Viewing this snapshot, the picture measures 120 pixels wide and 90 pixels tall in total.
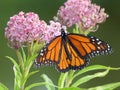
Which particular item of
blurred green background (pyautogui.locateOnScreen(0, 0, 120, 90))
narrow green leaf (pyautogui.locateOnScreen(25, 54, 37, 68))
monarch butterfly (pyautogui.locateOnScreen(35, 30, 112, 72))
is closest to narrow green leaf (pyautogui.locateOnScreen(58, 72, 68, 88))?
monarch butterfly (pyautogui.locateOnScreen(35, 30, 112, 72))

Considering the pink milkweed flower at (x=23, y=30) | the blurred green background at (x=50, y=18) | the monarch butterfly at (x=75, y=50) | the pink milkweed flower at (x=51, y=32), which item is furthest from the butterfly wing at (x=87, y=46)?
the blurred green background at (x=50, y=18)

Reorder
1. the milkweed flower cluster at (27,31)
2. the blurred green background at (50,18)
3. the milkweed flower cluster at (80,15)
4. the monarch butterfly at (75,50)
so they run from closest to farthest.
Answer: the milkweed flower cluster at (27,31)
the monarch butterfly at (75,50)
the milkweed flower cluster at (80,15)
the blurred green background at (50,18)

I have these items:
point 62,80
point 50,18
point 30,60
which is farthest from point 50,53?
point 50,18

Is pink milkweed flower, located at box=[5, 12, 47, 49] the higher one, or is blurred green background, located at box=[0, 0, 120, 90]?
blurred green background, located at box=[0, 0, 120, 90]

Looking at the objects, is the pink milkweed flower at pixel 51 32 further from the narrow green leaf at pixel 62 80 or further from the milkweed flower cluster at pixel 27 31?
the narrow green leaf at pixel 62 80

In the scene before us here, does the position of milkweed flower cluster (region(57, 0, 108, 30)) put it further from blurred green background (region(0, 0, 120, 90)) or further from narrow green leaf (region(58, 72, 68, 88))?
blurred green background (region(0, 0, 120, 90))

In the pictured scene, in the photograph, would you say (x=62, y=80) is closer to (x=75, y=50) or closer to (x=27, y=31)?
(x=75, y=50)

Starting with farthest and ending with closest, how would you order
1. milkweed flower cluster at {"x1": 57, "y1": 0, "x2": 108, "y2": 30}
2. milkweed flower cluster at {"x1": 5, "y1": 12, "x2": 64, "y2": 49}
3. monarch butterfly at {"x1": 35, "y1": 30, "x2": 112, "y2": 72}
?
milkweed flower cluster at {"x1": 57, "y1": 0, "x2": 108, "y2": 30}, monarch butterfly at {"x1": 35, "y1": 30, "x2": 112, "y2": 72}, milkweed flower cluster at {"x1": 5, "y1": 12, "x2": 64, "y2": 49}
